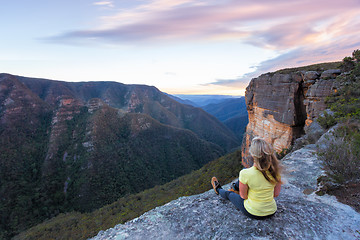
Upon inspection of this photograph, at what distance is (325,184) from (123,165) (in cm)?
5114

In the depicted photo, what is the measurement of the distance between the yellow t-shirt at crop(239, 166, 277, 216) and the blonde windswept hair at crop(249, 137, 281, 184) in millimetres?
117

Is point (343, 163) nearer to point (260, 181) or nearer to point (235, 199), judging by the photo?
point (260, 181)

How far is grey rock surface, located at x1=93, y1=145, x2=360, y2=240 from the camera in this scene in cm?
292

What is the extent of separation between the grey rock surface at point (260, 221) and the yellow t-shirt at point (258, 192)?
30 cm

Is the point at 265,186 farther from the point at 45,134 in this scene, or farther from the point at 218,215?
the point at 45,134

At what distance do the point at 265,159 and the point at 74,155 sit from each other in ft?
194

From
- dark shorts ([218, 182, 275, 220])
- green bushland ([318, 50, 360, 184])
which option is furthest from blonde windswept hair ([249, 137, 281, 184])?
green bushland ([318, 50, 360, 184])

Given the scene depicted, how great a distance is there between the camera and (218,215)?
378 centimetres

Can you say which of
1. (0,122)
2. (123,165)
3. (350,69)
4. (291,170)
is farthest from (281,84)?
(0,122)

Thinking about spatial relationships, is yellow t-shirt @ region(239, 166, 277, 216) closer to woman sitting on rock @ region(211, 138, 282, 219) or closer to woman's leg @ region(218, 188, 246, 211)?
woman sitting on rock @ region(211, 138, 282, 219)

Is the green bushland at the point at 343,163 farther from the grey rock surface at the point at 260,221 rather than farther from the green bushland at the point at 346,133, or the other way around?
the grey rock surface at the point at 260,221

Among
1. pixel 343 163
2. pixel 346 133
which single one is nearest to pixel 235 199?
pixel 343 163

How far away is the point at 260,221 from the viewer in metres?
3.23

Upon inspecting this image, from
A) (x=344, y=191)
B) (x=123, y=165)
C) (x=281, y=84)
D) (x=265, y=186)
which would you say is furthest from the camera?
(x=123, y=165)
